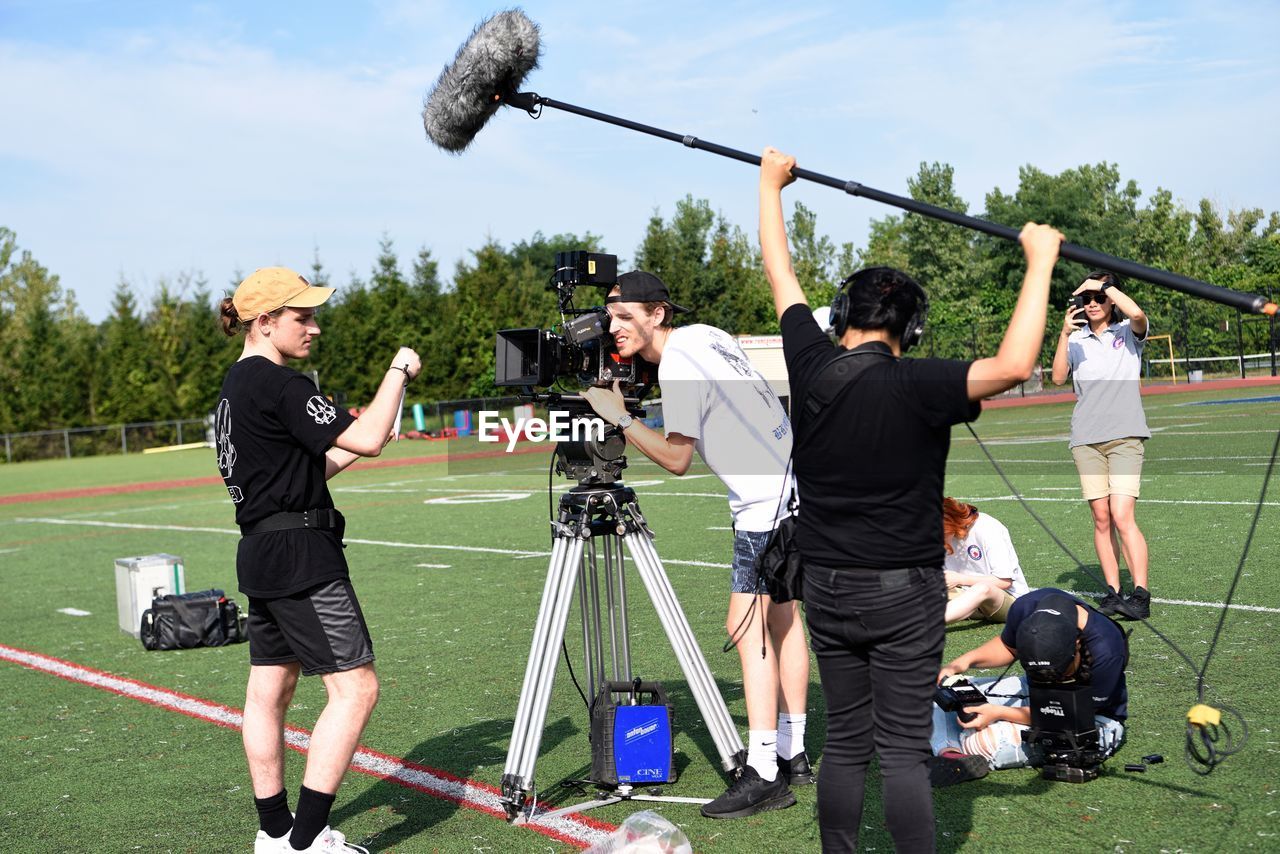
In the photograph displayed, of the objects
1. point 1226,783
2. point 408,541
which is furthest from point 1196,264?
point 1226,783

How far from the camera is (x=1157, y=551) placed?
9.59 m

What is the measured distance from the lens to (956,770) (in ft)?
15.7

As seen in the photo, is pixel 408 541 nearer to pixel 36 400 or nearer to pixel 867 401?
pixel 867 401

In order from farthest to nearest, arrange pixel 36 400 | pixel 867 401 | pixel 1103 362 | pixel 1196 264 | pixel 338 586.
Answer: pixel 1196 264 → pixel 36 400 → pixel 1103 362 → pixel 338 586 → pixel 867 401

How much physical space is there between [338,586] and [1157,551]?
745 centimetres

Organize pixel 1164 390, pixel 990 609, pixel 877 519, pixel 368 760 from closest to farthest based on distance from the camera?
pixel 877 519, pixel 368 760, pixel 990 609, pixel 1164 390

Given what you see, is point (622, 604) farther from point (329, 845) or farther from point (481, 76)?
point (481, 76)

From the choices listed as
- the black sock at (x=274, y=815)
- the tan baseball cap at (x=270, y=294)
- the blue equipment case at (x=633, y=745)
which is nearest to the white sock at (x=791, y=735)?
the blue equipment case at (x=633, y=745)

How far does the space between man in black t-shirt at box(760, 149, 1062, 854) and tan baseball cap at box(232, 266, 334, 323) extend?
1908mm

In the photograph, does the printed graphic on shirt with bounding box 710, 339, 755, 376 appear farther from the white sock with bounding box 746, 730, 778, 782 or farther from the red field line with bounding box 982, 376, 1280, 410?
the red field line with bounding box 982, 376, 1280, 410

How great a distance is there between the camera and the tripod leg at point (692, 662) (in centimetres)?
488

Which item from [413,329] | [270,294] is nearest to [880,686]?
[270,294]

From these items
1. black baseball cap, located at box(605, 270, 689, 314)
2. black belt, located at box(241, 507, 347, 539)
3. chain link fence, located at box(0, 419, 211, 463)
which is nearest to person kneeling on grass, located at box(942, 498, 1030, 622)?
black baseball cap, located at box(605, 270, 689, 314)

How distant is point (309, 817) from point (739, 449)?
2087 millimetres
